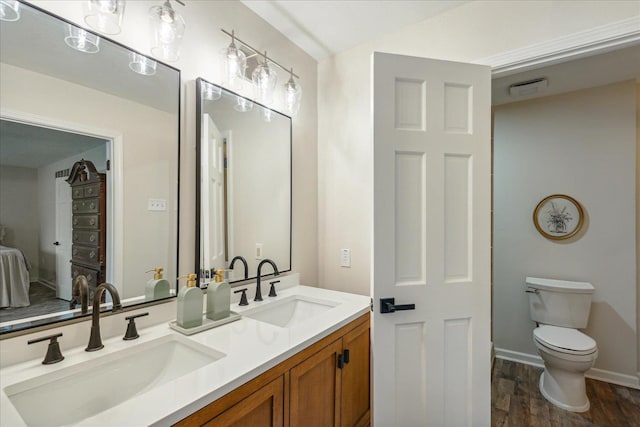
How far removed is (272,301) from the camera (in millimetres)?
1678

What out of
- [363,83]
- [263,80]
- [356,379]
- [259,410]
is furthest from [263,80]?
[356,379]

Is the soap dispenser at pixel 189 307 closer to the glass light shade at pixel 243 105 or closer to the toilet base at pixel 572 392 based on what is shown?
the glass light shade at pixel 243 105

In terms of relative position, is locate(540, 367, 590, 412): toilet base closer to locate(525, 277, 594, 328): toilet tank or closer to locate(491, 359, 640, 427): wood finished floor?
locate(491, 359, 640, 427): wood finished floor

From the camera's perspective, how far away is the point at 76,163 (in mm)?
1062

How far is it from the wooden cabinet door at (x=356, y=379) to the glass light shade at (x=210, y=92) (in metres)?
1.34

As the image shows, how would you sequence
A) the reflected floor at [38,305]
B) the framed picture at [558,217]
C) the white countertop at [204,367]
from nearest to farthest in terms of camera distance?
1. the white countertop at [204,367]
2. the reflected floor at [38,305]
3. the framed picture at [558,217]

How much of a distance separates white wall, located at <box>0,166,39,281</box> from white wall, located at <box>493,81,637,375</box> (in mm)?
3262

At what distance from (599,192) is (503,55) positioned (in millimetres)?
1746

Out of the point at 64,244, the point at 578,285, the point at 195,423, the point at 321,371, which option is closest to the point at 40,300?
the point at 64,244

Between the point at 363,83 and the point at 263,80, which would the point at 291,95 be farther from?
the point at 363,83

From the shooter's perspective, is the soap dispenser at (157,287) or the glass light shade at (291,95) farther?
the glass light shade at (291,95)

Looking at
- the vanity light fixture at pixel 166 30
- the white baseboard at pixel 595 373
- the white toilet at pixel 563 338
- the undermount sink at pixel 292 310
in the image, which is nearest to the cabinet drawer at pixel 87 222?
the vanity light fixture at pixel 166 30

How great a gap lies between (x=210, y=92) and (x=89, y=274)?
968 mm

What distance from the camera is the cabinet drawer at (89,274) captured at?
104cm
